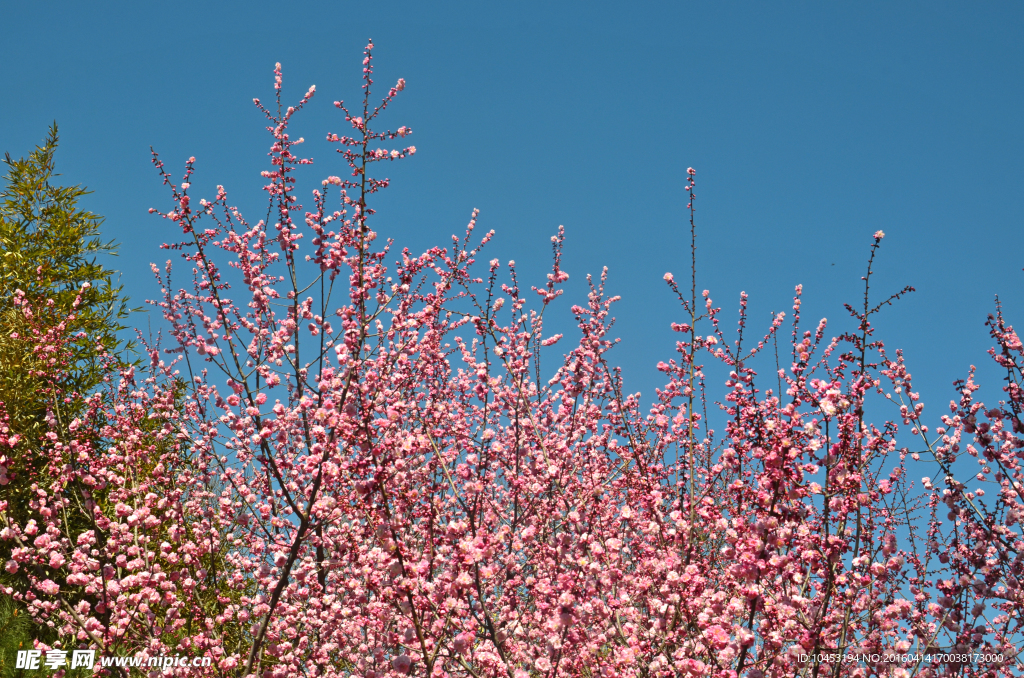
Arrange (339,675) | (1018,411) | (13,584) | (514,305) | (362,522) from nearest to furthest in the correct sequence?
(1018,411)
(339,675)
(362,522)
(514,305)
(13,584)

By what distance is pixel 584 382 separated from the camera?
6.01 metres

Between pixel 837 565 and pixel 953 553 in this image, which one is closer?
pixel 837 565

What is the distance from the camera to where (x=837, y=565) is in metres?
3.21

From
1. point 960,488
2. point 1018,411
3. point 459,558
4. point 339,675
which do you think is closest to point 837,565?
point 960,488

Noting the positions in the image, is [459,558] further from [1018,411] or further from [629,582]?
A: [1018,411]

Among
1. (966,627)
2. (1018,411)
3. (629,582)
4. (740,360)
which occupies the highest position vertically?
(740,360)

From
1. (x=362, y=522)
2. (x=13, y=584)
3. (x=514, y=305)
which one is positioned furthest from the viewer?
(x=13, y=584)

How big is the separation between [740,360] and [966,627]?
7.13 ft

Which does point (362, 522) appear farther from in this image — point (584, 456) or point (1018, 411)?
point (1018, 411)

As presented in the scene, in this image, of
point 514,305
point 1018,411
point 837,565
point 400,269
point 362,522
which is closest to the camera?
point 837,565

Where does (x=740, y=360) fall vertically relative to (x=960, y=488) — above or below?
above

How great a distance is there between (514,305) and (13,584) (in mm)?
6352

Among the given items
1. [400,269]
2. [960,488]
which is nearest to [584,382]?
[400,269]

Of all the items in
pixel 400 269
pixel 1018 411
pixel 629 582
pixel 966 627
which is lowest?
pixel 966 627
